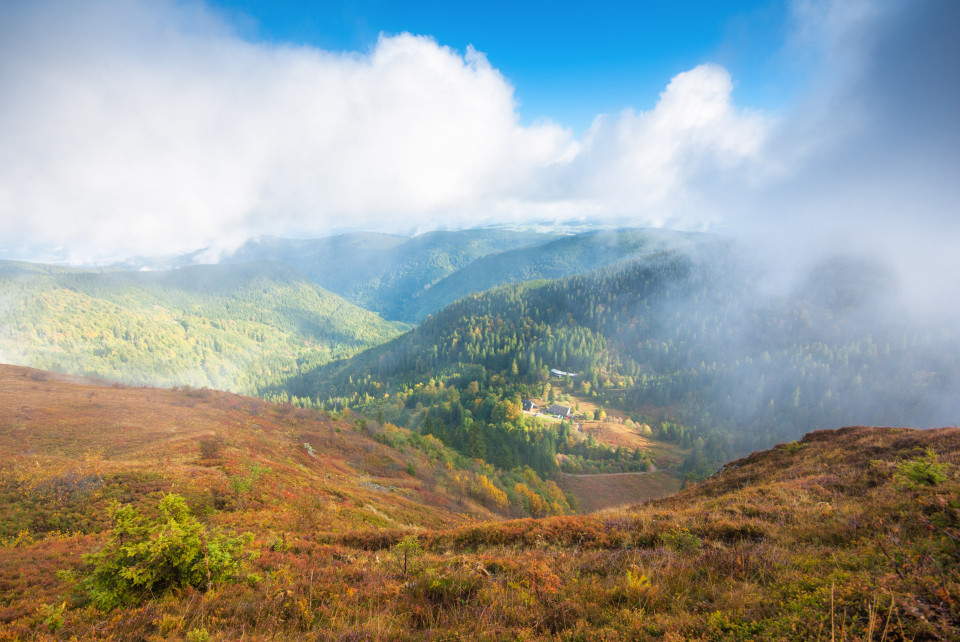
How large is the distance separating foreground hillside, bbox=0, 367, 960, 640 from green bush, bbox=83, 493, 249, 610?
6cm

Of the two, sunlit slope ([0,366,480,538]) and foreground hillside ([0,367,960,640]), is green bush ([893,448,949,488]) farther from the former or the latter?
sunlit slope ([0,366,480,538])

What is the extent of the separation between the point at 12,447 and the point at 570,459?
10560 centimetres

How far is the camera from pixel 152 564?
9.16 meters

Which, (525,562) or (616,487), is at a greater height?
(525,562)

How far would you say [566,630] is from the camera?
22.8 feet

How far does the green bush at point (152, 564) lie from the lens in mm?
8805

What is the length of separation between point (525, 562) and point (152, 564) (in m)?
10.0

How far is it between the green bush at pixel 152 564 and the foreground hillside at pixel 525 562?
6 centimetres

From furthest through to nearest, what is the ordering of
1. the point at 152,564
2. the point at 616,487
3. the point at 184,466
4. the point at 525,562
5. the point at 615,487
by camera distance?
the point at 616,487 → the point at 615,487 → the point at 184,466 → the point at 525,562 → the point at 152,564

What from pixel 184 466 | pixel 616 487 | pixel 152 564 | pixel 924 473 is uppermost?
pixel 924 473

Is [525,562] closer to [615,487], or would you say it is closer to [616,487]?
[615,487]

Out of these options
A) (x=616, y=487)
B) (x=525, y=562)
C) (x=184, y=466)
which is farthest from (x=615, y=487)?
(x=525, y=562)

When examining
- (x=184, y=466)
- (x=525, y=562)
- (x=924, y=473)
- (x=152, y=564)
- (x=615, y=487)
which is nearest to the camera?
(x=152, y=564)

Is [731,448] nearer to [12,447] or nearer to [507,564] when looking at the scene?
[507,564]
